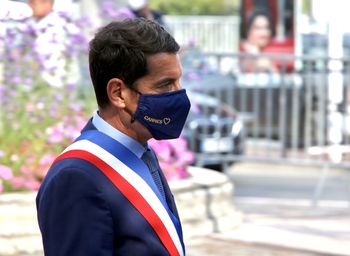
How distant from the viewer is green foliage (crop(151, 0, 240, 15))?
3210 centimetres

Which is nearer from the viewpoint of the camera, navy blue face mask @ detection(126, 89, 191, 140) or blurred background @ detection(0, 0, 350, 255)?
navy blue face mask @ detection(126, 89, 191, 140)

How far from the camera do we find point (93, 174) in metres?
2.46

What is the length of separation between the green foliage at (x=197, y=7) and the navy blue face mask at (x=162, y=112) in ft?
92.1

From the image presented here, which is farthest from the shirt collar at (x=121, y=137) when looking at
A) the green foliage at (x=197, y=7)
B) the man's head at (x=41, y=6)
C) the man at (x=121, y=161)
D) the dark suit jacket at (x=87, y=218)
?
the green foliage at (x=197, y=7)

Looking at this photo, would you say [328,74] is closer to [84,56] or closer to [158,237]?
[84,56]

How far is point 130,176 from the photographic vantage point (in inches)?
99.3

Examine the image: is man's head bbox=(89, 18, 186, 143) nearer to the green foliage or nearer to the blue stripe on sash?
the blue stripe on sash

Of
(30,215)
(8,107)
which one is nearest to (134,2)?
(8,107)

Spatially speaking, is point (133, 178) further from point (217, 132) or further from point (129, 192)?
point (217, 132)

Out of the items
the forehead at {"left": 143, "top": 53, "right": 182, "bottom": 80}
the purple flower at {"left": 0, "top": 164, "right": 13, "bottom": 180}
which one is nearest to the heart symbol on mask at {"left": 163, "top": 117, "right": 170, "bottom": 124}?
the forehead at {"left": 143, "top": 53, "right": 182, "bottom": 80}

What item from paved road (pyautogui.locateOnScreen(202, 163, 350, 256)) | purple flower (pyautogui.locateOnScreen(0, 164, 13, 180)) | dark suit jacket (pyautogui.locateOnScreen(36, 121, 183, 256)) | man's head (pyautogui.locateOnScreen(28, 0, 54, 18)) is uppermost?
dark suit jacket (pyautogui.locateOnScreen(36, 121, 183, 256))

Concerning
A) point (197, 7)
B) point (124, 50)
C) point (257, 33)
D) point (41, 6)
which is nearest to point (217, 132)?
point (41, 6)

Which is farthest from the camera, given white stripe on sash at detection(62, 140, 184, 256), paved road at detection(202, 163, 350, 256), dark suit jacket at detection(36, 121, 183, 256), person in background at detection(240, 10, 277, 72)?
person in background at detection(240, 10, 277, 72)

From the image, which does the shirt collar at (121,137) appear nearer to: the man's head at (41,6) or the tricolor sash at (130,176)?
the tricolor sash at (130,176)
